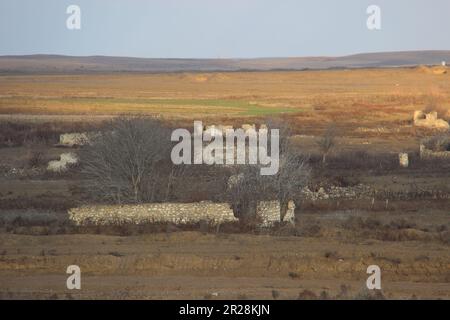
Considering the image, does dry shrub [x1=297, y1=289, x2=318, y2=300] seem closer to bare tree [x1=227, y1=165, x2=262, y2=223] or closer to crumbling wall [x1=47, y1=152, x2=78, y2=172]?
bare tree [x1=227, y1=165, x2=262, y2=223]

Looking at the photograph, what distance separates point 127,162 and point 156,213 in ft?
12.1

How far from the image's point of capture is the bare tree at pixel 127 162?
81.1ft

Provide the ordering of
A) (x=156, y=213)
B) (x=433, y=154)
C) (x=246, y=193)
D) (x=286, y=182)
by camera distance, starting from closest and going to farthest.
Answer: (x=156, y=213)
(x=246, y=193)
(x=286, y=182)
(x=433, y=154)

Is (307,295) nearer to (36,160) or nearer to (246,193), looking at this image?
(246,193)

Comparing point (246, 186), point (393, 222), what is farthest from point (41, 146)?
point (393, 222)

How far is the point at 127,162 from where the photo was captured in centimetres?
2519

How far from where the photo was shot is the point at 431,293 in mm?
14695

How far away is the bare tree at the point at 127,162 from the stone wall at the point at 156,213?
2261 mm

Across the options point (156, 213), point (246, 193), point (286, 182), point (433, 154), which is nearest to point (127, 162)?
point (156, 213)

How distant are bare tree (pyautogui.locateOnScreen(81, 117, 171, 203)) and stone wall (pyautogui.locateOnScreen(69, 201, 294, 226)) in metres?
2.26

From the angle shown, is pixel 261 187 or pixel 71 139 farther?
pixel 71 139

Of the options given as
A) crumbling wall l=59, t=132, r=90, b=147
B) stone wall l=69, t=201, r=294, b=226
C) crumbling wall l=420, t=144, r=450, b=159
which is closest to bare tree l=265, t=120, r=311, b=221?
stone wall l=69, t=201, r=294, b=226

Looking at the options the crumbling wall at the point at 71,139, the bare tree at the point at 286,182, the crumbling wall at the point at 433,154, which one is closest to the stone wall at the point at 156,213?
the bare tree at the point at 286,182
